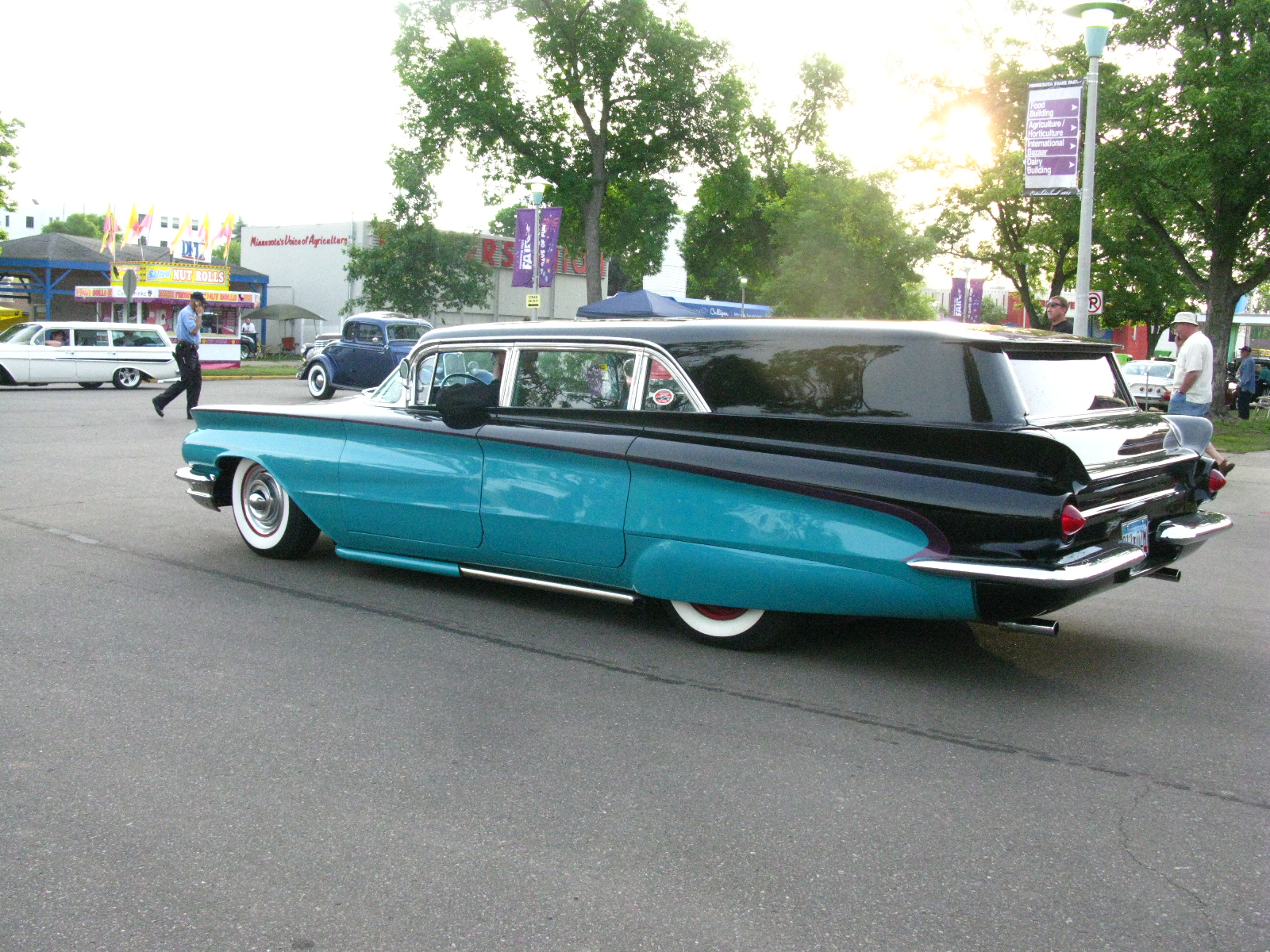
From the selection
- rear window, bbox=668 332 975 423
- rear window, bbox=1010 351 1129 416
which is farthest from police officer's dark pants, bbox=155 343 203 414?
rear window, bbox=1010 351 1129 416

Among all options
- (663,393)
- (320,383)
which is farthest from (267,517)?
(320,383)

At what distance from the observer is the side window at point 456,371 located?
19.6 ft

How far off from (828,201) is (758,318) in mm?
41357

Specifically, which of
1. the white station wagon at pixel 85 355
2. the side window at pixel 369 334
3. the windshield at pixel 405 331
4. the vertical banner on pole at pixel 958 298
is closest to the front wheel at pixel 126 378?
the white station wagon at pixel 85 355

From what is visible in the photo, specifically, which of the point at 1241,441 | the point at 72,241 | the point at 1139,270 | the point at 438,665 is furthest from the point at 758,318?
the point at 72,241

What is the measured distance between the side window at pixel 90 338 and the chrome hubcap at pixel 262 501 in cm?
2053

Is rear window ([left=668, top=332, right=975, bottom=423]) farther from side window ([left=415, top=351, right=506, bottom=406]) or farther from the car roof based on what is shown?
side window ([left=415, top=351, right=506, bottom=406])

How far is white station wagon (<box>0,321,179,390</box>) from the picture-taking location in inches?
949

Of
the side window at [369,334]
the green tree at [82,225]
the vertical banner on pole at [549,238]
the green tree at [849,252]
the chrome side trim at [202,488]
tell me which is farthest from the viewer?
the green tree at [82,225]

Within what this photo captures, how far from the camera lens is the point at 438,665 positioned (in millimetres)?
4898

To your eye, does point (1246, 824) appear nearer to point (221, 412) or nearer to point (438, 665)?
point (438, 665)

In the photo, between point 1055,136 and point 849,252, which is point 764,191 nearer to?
point 849,252

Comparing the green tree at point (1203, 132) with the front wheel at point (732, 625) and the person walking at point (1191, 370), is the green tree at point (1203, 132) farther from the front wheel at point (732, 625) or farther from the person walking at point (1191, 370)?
the front wheel at point (732, 625)

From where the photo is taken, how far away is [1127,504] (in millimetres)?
4828
